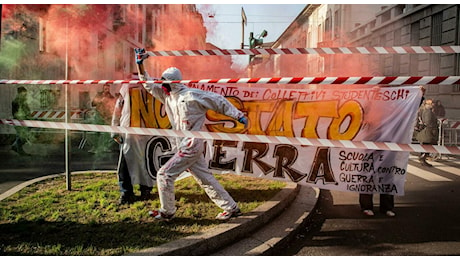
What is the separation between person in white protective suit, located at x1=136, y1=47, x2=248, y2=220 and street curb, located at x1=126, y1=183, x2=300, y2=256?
0.75 feet

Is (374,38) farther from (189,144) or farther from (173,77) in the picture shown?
(189,144)

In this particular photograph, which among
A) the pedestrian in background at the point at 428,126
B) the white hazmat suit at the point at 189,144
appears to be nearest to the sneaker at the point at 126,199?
the white hazmat suit at the point at 189,144

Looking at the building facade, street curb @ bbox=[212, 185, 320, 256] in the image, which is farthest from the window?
street curb @ bbox=[212, 185, 320, 256]

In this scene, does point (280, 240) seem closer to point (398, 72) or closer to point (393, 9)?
point (398, 72)

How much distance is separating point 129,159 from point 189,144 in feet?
3.95

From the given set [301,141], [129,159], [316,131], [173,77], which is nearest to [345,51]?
[316,131]

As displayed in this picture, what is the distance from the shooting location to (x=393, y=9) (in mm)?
18844

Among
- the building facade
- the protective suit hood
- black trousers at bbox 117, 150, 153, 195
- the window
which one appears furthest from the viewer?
the window

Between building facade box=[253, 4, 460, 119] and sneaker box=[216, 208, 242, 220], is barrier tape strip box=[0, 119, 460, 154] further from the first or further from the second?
building facade box=[253, 4, 460, 119]

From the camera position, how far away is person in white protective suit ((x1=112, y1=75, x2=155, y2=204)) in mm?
4473

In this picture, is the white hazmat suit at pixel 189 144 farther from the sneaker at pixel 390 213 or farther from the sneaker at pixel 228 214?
the sneaker at pixel 390 213

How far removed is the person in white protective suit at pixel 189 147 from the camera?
148 inches

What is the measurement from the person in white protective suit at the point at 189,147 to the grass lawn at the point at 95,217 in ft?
0.66

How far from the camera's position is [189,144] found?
3.77 metres
